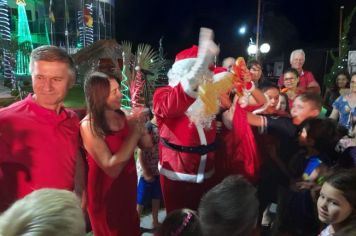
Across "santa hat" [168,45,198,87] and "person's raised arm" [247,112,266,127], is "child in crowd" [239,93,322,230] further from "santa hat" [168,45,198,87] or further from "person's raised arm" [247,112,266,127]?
"santa hat" [168,45,198,87]

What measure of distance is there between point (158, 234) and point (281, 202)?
1.55 m

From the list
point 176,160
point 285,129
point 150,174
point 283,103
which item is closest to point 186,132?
point 176,160

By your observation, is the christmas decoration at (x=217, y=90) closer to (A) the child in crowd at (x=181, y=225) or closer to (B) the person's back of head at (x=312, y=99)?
(B) the person's back of head at (x=312, y=99)

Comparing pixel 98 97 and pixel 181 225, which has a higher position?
pixel 98 97

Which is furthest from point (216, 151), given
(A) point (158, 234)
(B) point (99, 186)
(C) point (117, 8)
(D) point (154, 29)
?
(C) point (117, 8)

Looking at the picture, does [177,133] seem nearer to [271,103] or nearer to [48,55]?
[48,55]

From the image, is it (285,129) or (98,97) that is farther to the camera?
(285,129)

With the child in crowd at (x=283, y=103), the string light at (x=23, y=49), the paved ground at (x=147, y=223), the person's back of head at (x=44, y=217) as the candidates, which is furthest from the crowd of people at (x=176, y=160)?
the string light at (x=23, y=49)

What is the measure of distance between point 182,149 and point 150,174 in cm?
93

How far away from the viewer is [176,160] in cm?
239

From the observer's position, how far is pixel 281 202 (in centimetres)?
267

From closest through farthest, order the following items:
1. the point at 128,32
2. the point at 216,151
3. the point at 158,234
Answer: the point at 158,234 < the point at 216,151 < the point at 128,32

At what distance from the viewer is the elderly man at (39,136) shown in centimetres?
160

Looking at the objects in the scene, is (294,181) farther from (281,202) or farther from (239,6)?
(239,6)
